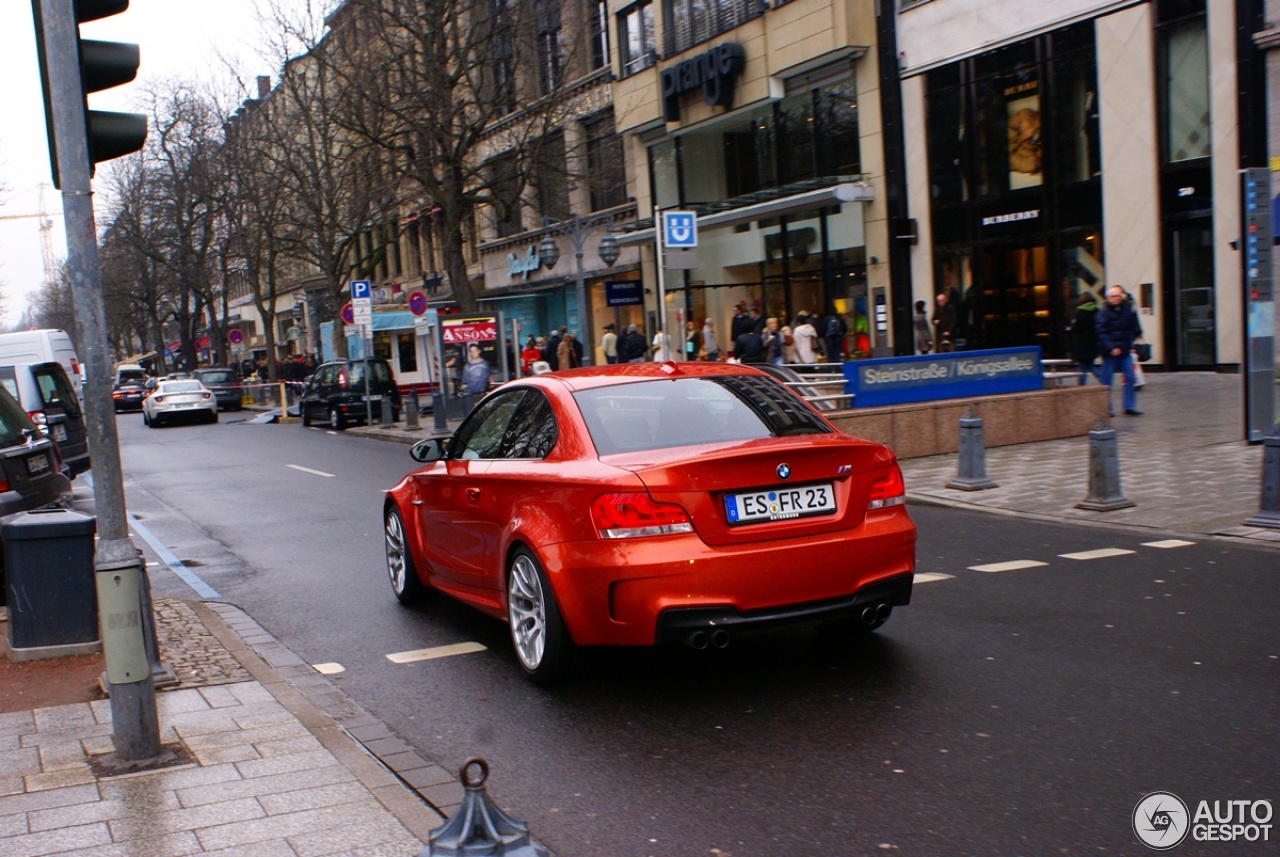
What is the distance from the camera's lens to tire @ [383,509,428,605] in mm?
8039

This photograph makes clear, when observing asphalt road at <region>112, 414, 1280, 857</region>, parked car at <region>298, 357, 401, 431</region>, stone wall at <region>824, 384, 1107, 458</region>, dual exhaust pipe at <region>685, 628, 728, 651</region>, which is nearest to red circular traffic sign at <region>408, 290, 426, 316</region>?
parked car at <region>298, 357, 401, 431</region>

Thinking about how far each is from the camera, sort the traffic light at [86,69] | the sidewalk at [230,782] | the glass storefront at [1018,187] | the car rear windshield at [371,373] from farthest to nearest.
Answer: the car rear windshield at [371,373] < the glass storefront at [1018,187] < the traffic light at [86,69] < the sidewalk at [230,782]

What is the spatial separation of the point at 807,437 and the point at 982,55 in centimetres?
2282

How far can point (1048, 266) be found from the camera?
25219 mm

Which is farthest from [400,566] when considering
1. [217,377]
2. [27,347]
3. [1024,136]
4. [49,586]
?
[217,377]

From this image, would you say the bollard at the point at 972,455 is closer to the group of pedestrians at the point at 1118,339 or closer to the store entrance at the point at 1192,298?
the group of pedestrians at the point at 1118,339

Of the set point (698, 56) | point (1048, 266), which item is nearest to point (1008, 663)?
point (1048, 266)

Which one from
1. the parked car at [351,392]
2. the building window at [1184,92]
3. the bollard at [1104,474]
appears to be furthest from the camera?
the parked car at [351,392]

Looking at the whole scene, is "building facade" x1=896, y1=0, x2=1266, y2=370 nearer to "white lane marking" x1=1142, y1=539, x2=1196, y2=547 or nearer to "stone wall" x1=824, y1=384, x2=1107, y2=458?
"stone wall" x1=824, y1=384, x2=1107, y2=458

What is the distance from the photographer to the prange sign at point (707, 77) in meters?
32.1

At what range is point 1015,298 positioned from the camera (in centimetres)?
2600

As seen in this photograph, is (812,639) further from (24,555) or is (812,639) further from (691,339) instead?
(691,339)

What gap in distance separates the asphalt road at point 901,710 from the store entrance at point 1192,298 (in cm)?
1435

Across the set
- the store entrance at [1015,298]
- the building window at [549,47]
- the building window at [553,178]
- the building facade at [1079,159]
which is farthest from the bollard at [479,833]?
the building window at [549,47]
